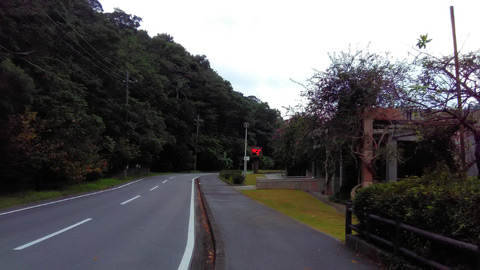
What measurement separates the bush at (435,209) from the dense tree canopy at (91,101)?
53.0ft

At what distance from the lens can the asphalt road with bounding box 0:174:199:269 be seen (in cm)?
595

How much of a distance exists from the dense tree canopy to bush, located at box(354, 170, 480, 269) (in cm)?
1616

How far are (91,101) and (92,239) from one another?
3009 centimetres

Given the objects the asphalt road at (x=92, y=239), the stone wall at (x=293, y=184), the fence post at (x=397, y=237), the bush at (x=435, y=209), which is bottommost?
the asphalt road at (x=92, y=239)

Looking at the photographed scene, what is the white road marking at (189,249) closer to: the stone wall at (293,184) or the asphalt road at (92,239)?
the asphalt road at (92,239)

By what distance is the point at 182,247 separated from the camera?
23.9 ft

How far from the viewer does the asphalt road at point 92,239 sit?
595 cm

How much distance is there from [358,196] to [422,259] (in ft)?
7.74

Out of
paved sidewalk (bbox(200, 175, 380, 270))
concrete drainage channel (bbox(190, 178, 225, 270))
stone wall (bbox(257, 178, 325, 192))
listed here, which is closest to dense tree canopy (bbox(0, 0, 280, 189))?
concrete drainage channel (bbox(190, 178, 225, 270))

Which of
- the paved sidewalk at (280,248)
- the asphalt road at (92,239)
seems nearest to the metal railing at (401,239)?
the paved sidewalk at (280,248)

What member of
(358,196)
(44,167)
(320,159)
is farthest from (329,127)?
(44,167)

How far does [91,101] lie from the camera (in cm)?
3488

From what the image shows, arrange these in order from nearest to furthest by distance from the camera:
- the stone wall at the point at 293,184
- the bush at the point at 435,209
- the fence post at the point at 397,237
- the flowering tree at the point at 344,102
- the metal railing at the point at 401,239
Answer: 1. the metal railing at the point at 401,239
2. the bush at the point at 435,209
3. the fence post at the point at 397,237
4. the flowering tree at the point at 344,102
5. the stone wall at the point at 293,184

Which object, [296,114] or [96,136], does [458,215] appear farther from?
[96,136]
